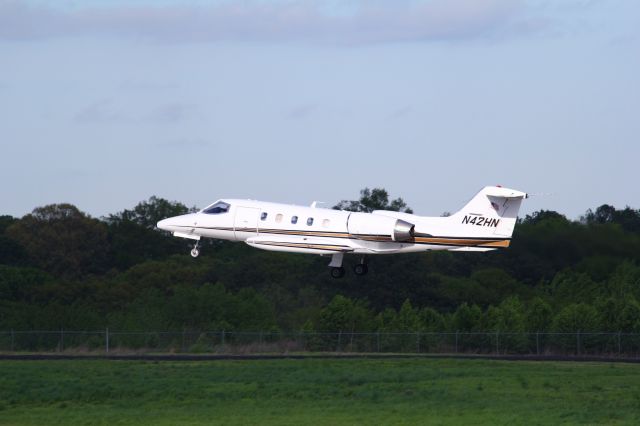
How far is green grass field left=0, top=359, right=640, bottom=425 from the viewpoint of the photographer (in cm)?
4459

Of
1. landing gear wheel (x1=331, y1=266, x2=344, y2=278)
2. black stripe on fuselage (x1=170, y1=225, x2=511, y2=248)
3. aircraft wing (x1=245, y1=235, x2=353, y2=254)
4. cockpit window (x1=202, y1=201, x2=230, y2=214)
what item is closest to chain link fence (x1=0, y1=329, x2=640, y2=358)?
cockpit window (x1=202, y1=201, x2=230, y2=214)

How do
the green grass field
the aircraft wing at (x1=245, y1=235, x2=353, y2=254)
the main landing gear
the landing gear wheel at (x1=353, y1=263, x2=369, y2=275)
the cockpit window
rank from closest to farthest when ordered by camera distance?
the green grass field, the aircraft wing at (x1=245, y1=235, x2=353, y2=254), the main landing gear, the landing gear wheel at (x1=353, y1=263, x2=369, y2=275), the cockpit window

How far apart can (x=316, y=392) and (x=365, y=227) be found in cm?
687

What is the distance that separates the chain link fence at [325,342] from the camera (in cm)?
7550

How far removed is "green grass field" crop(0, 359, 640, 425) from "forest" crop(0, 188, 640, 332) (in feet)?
16.8

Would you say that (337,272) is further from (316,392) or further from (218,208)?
(316,392)

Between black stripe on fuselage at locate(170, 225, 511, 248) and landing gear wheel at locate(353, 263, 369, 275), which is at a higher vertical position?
black stripe on fuselage at locate(170, 225, 511, 248)

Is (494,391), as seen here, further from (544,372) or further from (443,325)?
(443,325)

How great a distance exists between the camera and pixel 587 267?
172 ft

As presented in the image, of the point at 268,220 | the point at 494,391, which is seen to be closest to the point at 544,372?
the point at 494,391

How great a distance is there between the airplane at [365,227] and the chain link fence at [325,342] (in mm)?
18778

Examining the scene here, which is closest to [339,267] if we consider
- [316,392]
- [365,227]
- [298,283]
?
[365,227]

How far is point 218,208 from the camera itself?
58156 mm

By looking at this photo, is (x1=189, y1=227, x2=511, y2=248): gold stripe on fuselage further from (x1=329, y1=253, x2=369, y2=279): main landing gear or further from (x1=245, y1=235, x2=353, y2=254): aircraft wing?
(x1=329, y1=253, x2=369, y2=279): main landing gear
